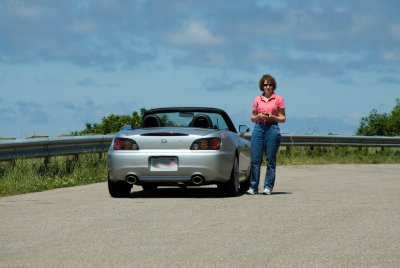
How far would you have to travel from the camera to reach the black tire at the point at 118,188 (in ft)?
37.1

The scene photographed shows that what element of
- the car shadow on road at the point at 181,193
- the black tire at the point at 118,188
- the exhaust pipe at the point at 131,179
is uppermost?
the exhaust pipe at the point at 131,179

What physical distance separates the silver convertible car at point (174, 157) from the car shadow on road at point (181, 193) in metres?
0.35

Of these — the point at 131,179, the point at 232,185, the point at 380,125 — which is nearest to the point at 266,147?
the point at 232,185

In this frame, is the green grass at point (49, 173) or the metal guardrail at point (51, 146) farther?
the metal guardrail at point (51, 146)

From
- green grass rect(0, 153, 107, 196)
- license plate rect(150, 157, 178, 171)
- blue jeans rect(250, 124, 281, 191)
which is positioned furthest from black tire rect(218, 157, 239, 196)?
green grass rect(0, 153, 107, 196)

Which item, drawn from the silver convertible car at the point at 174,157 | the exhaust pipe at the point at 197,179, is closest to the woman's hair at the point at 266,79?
the silver convertible car at the point at 174,157

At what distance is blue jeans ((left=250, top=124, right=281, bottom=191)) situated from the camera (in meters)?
11.8

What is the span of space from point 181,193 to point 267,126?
1.72m

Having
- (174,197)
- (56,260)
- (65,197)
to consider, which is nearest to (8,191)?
(65,197)

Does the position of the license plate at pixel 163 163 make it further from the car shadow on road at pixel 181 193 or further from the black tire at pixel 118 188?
the car shadow on road at pixel 181 193

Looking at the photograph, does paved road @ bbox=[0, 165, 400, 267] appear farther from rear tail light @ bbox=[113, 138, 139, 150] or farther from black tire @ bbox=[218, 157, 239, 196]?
rear tail light @ bbox=[113, 138, 139, 150]

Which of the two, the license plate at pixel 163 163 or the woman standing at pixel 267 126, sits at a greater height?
the woman standing at pixel 267 126

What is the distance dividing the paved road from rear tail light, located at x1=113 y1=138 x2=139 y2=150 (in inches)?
29.9

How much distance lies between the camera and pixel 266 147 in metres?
11.9
